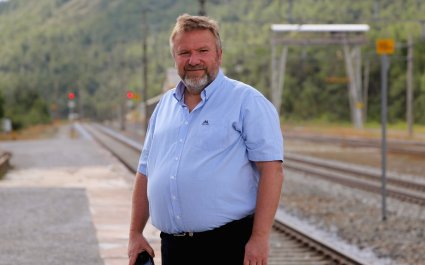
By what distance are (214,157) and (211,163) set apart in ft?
0.10

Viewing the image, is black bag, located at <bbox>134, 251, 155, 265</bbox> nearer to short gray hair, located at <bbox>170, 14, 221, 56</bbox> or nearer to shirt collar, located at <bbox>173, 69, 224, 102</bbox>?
shirt collar, located at <bbox>173, 69, 224, 102</bbox>

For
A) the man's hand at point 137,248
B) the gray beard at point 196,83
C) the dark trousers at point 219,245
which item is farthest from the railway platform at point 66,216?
the gray beard at point 196,83

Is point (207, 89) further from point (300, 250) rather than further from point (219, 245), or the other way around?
point (300, 250)

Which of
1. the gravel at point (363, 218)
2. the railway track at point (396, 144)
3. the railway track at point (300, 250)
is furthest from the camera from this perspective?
the railway track at point (396, 144)

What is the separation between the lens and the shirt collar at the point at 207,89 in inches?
177

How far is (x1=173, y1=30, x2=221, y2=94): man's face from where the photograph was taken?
4480mm

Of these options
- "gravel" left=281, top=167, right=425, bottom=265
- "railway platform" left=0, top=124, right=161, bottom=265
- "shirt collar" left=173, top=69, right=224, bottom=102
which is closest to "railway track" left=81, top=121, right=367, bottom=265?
"gravel" left=281, top=167, right=425, bottom=265

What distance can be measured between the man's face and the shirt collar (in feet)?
0.08

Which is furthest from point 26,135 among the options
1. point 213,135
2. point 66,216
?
point 213,135

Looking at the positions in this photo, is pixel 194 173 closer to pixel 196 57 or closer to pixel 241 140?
pixel 241 140

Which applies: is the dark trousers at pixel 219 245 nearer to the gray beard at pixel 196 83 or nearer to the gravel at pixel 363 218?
the gray beard at pixel 196 83

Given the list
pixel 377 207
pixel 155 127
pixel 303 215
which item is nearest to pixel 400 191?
pixel 377 207

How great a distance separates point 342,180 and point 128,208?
29.7 feet

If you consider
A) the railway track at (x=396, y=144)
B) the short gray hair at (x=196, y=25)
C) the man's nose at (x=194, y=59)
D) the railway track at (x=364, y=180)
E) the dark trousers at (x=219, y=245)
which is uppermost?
the short gray hair at (x=196, y=25)
